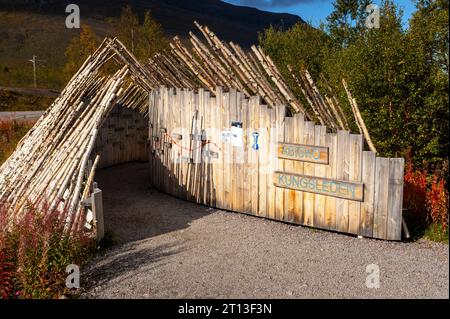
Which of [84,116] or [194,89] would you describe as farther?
[194,89]

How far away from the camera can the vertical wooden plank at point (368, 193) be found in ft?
25.0

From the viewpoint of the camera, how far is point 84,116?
955 cm

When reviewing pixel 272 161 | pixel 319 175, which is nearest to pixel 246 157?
pixel 272 161

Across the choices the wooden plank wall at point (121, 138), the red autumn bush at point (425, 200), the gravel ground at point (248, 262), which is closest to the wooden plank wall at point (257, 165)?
the gravel ground at point (248, 262)

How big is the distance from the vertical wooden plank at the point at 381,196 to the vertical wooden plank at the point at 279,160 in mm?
1760

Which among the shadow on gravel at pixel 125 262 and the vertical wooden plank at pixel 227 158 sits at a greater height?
the vertical wooden plank at pixel 227 158

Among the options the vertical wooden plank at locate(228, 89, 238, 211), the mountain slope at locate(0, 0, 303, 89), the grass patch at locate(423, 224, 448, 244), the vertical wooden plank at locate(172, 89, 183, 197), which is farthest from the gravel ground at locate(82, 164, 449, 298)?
the mountain slope at locate(0, 0, 303, 89)

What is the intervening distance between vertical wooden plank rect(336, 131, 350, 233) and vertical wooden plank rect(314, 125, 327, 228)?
27 cm

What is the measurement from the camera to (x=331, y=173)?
8117mm

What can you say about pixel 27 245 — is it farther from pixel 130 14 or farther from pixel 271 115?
pixel 130 14

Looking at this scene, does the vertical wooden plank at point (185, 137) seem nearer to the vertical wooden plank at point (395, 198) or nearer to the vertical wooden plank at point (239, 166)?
the vertical wooden plank at point (239, 166)

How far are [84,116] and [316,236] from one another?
4.95 metres
